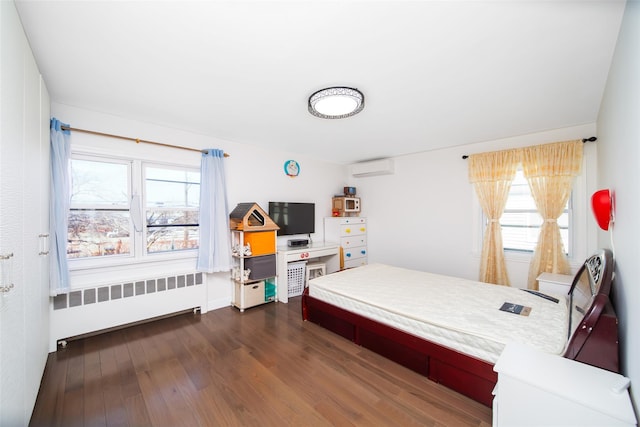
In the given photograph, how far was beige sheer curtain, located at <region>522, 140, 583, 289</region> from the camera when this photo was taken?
2887 mm

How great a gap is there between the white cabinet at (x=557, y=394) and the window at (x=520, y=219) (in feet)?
8.27

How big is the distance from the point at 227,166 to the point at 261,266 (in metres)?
1.51

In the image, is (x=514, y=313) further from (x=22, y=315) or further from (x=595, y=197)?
(x=22, y=315)

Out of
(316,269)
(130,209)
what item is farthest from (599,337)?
(130,209)

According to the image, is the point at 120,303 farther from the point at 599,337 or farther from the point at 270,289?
the point at 599,337

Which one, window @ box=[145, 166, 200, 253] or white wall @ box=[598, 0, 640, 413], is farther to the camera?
window @ box=[145, 166, 200, 253]

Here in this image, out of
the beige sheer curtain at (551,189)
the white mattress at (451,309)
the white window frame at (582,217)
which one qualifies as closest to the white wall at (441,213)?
the white window frame at (582,217)

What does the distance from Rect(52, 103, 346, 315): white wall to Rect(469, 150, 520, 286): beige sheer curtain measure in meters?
2.54

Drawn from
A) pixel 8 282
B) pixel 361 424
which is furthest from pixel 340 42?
pixel 361 424

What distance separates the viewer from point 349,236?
4680mm

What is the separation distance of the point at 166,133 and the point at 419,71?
2.89 m

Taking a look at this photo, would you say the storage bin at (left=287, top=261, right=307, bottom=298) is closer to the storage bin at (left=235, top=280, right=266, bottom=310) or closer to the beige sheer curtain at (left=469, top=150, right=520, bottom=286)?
the storage bin at (left=235, top=280, right=266, bottom=310)

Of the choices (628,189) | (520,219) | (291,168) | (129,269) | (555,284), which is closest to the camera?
(628,189)

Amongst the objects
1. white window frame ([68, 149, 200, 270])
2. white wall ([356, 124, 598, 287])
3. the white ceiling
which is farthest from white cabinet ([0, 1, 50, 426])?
white wall ([356, 124, 598, 287])
